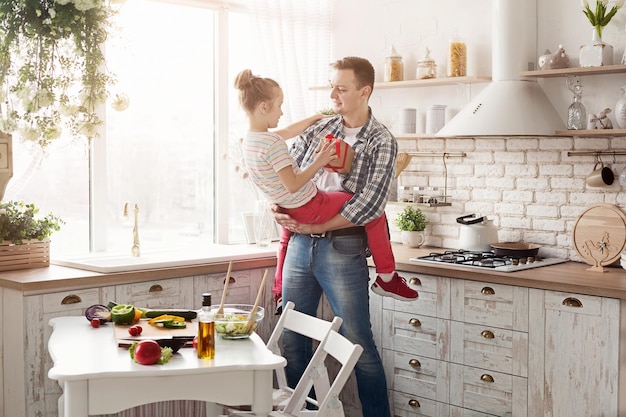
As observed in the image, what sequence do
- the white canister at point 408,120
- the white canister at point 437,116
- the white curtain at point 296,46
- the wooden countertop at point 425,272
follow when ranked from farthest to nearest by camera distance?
the white curtain at point 296,46
the white canister at point 408,120
the white canister at point 437,116
the wooden countertop at point 425,272

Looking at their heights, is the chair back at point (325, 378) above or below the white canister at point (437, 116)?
below

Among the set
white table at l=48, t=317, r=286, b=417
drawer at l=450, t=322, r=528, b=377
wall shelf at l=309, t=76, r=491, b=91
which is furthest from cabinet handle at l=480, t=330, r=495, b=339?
white table at l=48, t=317, r=286, b=417

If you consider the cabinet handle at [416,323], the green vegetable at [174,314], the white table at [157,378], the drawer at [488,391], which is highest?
the green vegetable at [174,314]

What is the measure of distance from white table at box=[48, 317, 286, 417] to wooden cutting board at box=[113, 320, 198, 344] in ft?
0.33

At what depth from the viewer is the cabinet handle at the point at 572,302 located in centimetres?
379

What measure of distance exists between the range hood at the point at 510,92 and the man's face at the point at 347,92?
27.9 inches

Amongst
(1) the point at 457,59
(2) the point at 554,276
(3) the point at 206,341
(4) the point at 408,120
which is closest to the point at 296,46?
(4) the point at 408,120

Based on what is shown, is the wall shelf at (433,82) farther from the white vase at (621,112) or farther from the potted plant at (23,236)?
the potted plant at (23,236)

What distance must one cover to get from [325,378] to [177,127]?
2.34 m

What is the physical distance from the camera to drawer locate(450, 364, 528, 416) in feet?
13.3

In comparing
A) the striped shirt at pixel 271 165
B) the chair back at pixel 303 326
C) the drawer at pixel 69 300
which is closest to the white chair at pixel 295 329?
the chair back at pixel 303 326

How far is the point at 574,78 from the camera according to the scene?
4473 mm

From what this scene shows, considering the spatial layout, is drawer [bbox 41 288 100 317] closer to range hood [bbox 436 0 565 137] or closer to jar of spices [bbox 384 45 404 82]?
range hood [bbox 436 0 565 137]

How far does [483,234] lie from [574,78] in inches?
38.4
